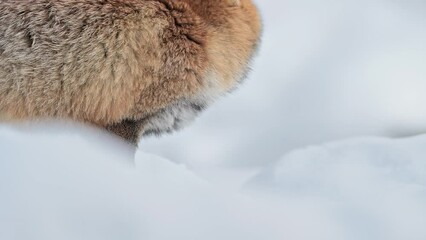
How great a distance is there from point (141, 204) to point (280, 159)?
0.80 m

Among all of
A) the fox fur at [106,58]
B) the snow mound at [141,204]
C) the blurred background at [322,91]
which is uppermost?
the blurred background at [322,91]

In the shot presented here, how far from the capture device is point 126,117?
1.28 meters

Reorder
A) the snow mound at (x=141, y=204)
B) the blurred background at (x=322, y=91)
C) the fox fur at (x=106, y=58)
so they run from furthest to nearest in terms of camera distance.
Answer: the blurred background at (x=322, y=91), the fox fur at (x=106, y=58), the snow mound at (x=141, y=204)

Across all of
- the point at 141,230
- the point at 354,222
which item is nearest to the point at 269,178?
the point at 354,222

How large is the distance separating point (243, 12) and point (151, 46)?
0.22 m

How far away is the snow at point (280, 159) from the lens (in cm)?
92

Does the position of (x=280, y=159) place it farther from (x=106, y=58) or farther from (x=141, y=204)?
(x=141, y=204)

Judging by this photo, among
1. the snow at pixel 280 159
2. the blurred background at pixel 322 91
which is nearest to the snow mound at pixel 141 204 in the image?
the snow at pixel 280 159

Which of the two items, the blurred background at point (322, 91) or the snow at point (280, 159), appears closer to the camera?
the snow at point (280, 159)

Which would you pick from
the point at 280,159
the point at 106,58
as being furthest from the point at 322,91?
the point at 106,58

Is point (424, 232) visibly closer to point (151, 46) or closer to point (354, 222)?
point (354, 222)

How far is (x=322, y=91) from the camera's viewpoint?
2.20 m

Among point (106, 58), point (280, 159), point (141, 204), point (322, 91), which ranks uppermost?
point (322, 91)

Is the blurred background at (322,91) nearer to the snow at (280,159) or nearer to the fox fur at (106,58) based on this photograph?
the snow at (280,159)
